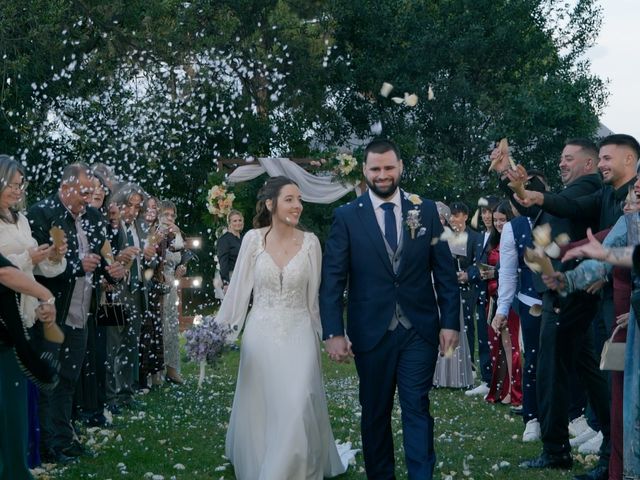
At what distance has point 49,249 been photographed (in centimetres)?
675

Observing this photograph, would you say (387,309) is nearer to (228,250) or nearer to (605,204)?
(605,204)

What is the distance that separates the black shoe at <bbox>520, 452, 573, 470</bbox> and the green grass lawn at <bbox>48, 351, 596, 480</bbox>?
0.09 metres

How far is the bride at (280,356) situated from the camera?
272 inches

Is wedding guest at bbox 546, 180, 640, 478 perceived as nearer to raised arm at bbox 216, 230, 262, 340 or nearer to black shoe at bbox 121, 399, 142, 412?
raised arm at bbox 216, 230, 262, 340

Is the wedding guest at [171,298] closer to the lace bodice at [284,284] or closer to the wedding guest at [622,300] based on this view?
the lace bodice at [284,284]

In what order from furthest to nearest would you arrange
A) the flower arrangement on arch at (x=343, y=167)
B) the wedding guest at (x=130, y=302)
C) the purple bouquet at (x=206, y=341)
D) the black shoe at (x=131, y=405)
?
the flower arrangement on arch at (x=343, y=167), the black shoe at (x=131, y=405), the wedding guest at (x=130, y=302), the purple bouquet at (x=206, y=341)

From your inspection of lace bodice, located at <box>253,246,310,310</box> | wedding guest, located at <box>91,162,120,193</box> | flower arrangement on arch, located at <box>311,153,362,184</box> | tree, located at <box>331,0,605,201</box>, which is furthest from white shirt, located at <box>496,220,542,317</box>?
tree, located at <box>331,0,605,201</box>

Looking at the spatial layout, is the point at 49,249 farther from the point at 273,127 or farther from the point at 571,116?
the point at 571,116

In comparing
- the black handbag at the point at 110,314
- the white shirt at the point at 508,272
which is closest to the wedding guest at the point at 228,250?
the black handbag at the point at 110,314

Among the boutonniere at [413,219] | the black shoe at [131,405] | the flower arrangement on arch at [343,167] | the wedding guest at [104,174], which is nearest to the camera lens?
the boutonniere at [413,219]

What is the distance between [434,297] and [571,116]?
2629 centimetres

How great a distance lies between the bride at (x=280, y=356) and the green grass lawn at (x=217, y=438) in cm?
41

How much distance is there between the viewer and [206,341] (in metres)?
7.50

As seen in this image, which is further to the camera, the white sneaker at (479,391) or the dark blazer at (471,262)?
the dark blazer at (471,262)
